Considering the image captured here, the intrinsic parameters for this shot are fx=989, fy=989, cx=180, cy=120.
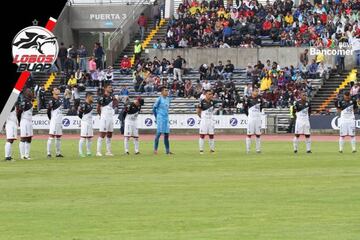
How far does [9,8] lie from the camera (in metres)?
7.04

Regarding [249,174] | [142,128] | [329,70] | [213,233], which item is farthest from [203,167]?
[329,70]

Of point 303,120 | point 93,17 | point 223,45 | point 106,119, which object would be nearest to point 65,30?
point 93,17

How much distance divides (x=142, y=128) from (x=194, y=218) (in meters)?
A: 42.0

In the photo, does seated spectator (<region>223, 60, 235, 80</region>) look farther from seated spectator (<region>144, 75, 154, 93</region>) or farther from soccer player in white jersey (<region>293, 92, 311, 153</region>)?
soccer player in white jersey (<region>293, 92, 311, 153</region>)

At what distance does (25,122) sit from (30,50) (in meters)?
24.7

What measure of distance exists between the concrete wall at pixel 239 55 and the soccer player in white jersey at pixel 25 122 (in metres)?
30.2

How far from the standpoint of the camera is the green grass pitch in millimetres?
12922

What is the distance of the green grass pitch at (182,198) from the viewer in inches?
509

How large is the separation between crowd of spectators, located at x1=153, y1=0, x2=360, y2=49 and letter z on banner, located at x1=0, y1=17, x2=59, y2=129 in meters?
51.5

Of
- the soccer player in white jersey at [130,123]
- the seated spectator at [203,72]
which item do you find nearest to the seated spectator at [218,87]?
the seated spectator at [203,72]

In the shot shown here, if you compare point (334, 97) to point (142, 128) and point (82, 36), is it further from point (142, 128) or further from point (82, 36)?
point (82, 36)

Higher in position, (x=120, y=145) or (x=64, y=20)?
(x=64, y=20)

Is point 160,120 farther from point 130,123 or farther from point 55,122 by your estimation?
point 55,122

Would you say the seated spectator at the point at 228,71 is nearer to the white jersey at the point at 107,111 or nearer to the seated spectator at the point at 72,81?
the seated spectator at the point at 72,81
